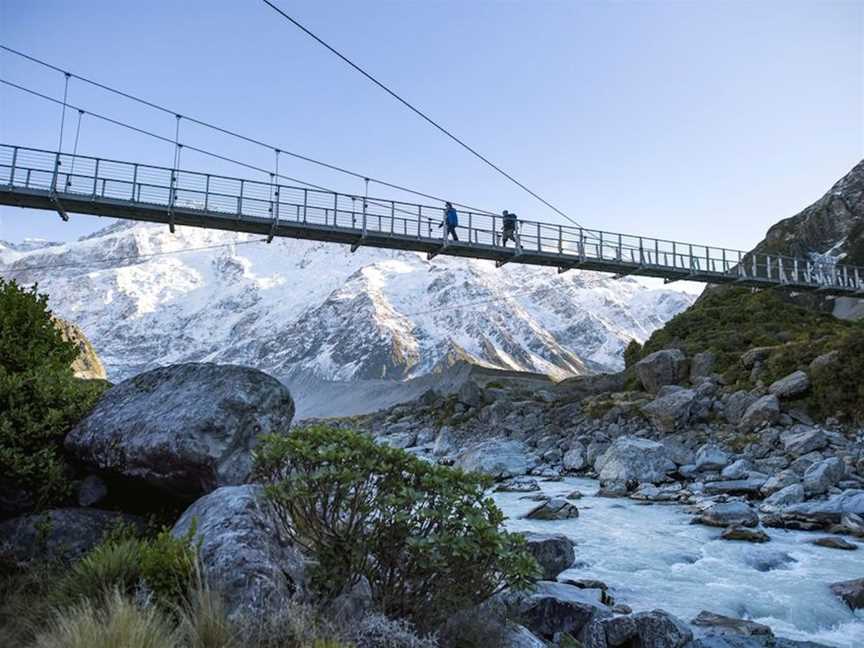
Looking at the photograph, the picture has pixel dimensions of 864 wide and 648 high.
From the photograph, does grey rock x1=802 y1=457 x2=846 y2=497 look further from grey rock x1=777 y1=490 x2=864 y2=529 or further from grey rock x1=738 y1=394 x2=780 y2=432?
grey rock x1=738 y1=394 x2=780 y2=432

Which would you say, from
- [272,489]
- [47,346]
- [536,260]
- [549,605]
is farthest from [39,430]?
[536,260]

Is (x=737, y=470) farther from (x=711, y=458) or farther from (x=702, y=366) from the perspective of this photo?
(x=702, y=366)

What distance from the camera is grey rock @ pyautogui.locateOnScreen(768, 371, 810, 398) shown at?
21928 mm

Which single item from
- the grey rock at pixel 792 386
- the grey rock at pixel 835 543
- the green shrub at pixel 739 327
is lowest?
the grey rock at pixel 835 543

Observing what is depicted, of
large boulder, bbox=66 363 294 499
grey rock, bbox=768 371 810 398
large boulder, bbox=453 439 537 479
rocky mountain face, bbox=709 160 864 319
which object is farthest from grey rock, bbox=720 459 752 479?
rocky mountain face, bbox=709 160 864 319

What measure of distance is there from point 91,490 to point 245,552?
103 inches

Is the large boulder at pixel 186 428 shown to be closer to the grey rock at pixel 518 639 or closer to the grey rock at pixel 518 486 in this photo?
the grey rock at pixel 518 639

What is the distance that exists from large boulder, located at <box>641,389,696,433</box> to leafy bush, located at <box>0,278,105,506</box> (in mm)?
20623

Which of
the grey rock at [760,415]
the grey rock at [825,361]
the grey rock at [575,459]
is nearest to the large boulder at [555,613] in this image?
the grey rock at [575,459]

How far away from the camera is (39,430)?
5.52 m

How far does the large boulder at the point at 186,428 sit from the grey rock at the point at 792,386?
2119cm

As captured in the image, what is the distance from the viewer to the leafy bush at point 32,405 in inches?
208

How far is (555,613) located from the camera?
6.12 m

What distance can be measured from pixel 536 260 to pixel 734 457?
8.42 meters
